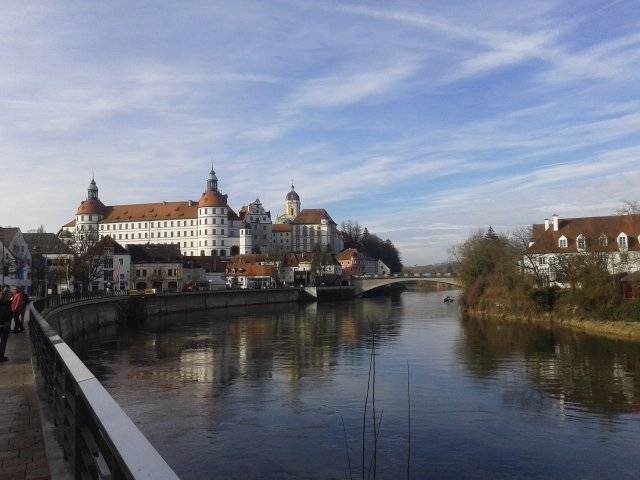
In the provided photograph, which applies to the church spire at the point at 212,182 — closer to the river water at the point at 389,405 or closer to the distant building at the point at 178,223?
the distant building at the point at 178,223

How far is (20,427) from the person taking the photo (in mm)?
7898

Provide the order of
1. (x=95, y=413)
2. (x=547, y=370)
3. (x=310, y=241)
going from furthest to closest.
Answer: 1. (x=310, y=241)
2. (x=547, y=370)
3. (x=95, y=413)

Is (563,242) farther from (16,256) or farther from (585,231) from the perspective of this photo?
(16,256)

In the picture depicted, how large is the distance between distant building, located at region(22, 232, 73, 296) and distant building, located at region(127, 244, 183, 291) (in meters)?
12.6

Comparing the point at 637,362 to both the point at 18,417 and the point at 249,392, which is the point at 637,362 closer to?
the point at 249,392

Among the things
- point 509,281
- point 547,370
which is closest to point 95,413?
point 547,370

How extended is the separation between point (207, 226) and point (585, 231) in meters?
97.2

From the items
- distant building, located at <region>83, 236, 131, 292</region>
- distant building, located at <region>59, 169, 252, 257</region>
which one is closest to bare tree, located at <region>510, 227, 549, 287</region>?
distant building, located at <region>83, 236, 131, 292</region>

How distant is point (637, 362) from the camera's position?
85.0 ft

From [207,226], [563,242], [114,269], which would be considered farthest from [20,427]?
[207,226]

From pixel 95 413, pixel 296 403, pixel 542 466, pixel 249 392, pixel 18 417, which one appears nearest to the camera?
pixel 95 413

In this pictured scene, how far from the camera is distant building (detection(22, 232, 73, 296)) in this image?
7076 cm

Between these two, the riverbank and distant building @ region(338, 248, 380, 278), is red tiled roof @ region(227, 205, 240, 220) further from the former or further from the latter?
the riverbank

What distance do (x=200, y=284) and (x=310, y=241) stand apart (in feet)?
215
